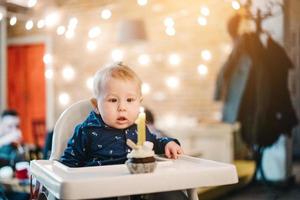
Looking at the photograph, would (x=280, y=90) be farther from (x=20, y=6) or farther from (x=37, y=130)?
(x=20, y=6)

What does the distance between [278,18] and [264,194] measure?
1.65 metres

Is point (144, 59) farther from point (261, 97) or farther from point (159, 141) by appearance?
point (159, 141)

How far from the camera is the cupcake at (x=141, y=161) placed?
1371 mm

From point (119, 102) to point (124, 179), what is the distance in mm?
448

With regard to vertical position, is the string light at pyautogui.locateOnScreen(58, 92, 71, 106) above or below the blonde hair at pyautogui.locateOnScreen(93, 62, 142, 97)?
below

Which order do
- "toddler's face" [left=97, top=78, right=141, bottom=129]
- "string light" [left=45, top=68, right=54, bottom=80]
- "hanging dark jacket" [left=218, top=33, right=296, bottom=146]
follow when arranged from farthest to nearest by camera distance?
1. "string light" [left=45, top=68, right=54, bottom=80]
2. "hanging dark jacket" [left=218, top=33, right=296, bottom=146]
3. "toddler's face" [left=97, top=78, right=141, bottom=129]

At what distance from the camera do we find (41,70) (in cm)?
743

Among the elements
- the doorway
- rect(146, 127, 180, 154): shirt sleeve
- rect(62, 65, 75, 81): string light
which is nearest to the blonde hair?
rect(146, 127, 180, 154): shirt sleeve

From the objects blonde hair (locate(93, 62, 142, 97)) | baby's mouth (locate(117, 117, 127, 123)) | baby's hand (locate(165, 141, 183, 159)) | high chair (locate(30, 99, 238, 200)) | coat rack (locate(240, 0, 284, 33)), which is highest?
coat rack (locate(240, 0, 284, 33))

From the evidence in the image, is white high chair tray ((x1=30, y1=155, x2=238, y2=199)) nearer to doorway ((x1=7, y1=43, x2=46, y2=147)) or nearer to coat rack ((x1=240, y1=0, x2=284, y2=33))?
coat rack ((x1=240, y1=0, x2=284, y2=33))

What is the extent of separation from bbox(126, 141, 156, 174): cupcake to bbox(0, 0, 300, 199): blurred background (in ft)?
7.34

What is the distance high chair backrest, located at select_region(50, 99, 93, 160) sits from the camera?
186 cm

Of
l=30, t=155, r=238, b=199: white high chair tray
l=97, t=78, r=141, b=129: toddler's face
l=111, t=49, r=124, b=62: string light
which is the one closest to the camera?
l=30, t=155, r=238, b=199: white high chair tray

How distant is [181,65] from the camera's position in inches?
238
